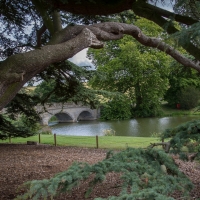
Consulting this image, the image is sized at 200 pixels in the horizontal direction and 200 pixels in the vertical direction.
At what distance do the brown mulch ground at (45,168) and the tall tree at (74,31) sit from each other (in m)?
1.85

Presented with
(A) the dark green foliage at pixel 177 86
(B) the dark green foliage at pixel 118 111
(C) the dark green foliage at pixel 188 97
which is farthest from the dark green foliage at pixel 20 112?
(C) the dark green foliage at pixel 188 97

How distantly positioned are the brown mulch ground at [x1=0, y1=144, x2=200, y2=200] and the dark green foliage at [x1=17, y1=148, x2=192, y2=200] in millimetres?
1170

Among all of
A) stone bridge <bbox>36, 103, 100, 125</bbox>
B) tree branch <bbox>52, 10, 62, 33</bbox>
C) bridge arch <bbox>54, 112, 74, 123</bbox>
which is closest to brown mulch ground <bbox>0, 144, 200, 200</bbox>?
tree branch <bbox>52, 10, 62, 33</bbox>

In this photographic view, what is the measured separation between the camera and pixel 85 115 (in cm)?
3209

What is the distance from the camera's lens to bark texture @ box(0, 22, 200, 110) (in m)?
3.62

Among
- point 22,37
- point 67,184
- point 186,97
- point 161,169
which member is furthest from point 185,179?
point 186,97

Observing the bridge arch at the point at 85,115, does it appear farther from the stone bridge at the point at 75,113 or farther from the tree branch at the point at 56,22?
the tree branch at the point at 56,22

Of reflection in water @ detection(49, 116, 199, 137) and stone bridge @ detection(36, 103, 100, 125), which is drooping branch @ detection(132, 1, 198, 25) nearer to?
reflection in water @ detection(49, 116, 199, 137)

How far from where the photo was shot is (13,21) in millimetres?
7180

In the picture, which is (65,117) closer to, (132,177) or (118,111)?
(118,111)

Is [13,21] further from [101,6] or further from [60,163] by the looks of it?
[60,163]

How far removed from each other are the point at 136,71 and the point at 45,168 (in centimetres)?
2278

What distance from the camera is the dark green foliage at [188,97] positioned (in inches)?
1305

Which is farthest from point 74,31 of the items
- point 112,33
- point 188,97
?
point 188,97
